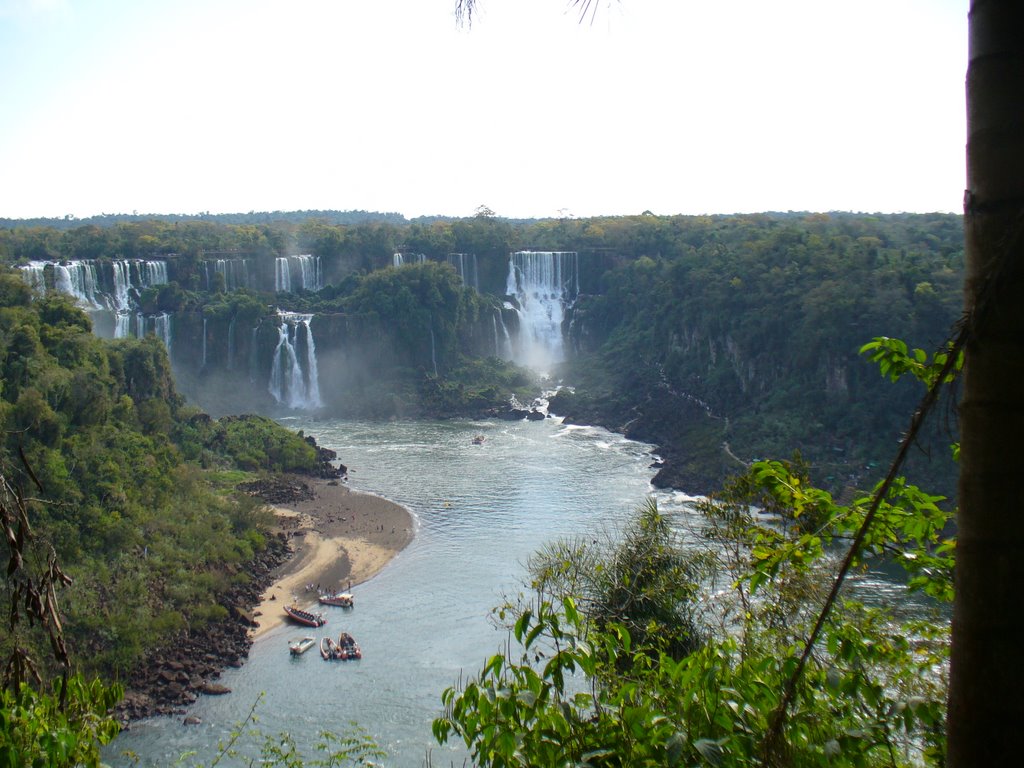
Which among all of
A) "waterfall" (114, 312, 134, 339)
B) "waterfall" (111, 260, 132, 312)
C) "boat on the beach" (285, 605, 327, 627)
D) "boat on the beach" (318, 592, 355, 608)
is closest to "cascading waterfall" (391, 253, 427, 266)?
"waterfall" (111, 260, 132, 312)

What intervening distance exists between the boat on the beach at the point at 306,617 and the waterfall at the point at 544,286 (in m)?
35.2

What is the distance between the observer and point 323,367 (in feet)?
145

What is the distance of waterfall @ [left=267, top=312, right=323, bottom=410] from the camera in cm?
4309

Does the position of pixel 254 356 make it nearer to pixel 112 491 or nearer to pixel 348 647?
pixel 112 491

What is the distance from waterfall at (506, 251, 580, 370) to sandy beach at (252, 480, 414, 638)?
25.7 metres

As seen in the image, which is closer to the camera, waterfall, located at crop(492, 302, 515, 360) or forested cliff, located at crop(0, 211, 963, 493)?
forested cliff, located at crop(0, 211, 963, 493)

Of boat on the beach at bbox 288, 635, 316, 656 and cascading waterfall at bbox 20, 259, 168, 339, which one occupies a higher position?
cascading waterfall at bbox 20, 259, 168, 339

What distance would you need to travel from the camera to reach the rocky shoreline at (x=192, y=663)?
1423 centimetres

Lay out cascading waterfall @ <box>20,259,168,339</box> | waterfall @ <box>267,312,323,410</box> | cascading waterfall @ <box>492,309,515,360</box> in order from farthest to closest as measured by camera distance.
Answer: cascading waterfall @ <box>492,309,515,360</box> < waterfall @ <box>267,312,323,410</box> < cascading waterfall @ <box>20,259,168,339</box>

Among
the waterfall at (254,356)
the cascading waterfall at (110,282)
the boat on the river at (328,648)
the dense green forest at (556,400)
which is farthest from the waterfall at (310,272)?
the boat on the river at (328,648)

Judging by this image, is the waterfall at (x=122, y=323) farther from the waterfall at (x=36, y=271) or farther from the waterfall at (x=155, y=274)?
the waterfall at (x=155, y=274)

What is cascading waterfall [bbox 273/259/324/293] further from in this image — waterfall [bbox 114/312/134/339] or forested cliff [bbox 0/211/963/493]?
waterfall [bbox 114/312/134/339]

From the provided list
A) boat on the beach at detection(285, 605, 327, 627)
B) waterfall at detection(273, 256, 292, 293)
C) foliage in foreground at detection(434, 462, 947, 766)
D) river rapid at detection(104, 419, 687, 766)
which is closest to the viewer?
foliage in foreground at detection(434, 462, 947, 766)

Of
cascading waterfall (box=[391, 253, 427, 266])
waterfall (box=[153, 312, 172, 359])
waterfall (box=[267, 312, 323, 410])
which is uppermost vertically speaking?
cascading waterfall (box=[391, 253, 427, 266])
